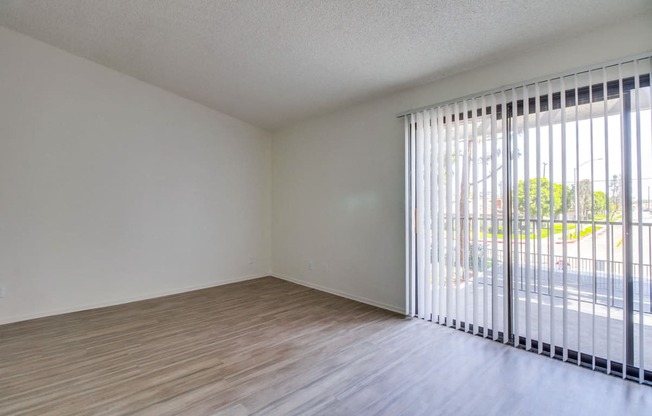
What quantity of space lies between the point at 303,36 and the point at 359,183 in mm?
1917

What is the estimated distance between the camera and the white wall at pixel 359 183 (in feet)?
8.91

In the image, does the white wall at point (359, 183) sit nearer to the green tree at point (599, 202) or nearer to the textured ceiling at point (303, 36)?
the textured ceiling at point (303, 36)

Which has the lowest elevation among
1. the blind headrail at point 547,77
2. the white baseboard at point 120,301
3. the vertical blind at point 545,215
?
the white baseboard at point 120,301

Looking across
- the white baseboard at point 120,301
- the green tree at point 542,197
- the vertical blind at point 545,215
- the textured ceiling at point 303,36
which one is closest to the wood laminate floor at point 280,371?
the white baseboard at point 120,301

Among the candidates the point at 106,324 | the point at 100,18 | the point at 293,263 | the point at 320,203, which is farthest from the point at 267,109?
the point at 106,324

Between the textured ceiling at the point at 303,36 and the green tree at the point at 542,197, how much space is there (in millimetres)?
1171

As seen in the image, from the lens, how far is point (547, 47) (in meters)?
2.54

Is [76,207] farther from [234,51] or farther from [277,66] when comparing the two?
[277,66]

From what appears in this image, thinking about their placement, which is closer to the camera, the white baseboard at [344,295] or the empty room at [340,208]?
the empty room at [340,208]

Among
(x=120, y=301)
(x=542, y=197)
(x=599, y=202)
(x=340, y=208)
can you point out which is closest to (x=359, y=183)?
(x=340, y=208)

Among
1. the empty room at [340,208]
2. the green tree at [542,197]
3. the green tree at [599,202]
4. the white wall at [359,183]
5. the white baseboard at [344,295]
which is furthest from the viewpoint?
the white baseboard at [344,295]

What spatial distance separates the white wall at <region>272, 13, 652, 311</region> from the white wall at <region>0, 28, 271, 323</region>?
2.97 ft

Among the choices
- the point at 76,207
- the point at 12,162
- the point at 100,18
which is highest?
the point at 100,18

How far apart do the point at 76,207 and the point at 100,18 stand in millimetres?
2160
